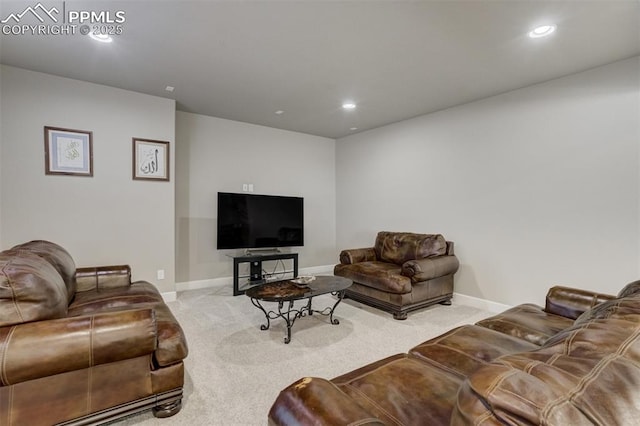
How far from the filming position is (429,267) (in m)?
3.57

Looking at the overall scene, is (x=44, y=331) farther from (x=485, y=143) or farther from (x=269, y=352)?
(x=485, y=143)

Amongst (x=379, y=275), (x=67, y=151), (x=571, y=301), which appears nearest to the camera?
(x=571, y=301)

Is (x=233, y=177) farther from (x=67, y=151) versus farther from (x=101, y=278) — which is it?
(x=101, y=278)

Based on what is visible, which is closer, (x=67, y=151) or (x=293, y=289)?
(x=293, y=289)

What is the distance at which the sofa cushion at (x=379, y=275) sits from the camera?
3442 mm

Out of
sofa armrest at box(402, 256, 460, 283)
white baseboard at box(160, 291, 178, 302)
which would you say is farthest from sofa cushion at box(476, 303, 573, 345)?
white baseboard at box(160, 291, 178, 302)

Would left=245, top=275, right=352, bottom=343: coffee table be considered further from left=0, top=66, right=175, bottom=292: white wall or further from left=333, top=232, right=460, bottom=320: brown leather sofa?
left=0, top=66, right=175, bottom=292: white wall

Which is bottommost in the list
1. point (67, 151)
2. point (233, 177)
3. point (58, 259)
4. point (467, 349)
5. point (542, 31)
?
point (467, 349)

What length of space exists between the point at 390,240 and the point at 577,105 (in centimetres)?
261

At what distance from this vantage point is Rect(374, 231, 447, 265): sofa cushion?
4.00m

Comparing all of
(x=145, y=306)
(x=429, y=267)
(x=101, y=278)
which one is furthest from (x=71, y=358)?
(x=429, y=267)

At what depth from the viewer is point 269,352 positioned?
2.61m

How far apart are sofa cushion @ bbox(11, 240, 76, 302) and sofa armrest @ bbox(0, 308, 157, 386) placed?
3.32ft

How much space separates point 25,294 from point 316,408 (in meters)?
1.56
